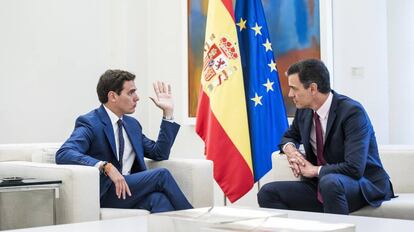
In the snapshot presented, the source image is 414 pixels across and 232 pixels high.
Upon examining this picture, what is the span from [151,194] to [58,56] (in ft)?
8.44

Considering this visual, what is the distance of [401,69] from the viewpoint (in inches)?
203

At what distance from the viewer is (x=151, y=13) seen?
257 inches

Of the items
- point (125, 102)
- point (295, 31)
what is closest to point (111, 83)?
point (125, 102)

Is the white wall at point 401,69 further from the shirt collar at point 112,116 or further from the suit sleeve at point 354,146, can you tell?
the shirt collar at point 112,116

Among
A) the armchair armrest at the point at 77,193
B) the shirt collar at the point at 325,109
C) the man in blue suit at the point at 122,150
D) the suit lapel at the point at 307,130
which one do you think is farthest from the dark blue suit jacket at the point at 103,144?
the shirt collar at the point at 325,109

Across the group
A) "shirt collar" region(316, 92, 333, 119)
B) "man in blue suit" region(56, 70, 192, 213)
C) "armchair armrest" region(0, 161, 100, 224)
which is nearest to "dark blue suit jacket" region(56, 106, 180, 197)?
"man in blue suit" region(56, 70, 192, 213)

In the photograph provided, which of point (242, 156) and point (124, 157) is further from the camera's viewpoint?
point (242, 156)

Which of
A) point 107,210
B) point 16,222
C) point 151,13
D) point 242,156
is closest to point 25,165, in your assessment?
point 16,222

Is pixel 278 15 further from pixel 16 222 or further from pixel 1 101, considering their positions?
pixel 16 222

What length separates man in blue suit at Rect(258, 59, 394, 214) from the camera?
11.8 feet

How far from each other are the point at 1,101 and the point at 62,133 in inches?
25.1

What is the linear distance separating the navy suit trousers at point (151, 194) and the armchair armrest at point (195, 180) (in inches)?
6.5

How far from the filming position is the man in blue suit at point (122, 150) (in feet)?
12.4

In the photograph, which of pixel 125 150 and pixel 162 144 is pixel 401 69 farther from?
pixel 125 150
